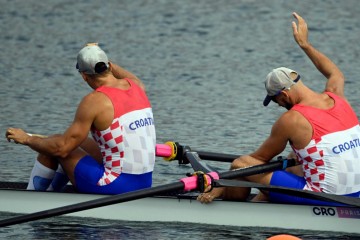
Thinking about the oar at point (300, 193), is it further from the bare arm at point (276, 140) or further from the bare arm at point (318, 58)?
the bare arm at point (318, 58)

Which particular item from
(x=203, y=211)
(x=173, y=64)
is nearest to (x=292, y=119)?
(x=203, y=211)

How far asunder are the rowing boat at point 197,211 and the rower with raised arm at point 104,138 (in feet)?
0.68

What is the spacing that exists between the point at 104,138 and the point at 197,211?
116 cm

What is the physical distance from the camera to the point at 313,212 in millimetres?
13602

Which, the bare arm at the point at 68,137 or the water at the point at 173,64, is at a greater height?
the water at the point at 173,64

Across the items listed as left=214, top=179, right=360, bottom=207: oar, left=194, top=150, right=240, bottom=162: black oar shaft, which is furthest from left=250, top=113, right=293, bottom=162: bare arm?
left=194, top=150, right=240, bottom=162: black oar shaft

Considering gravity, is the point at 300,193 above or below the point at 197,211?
above

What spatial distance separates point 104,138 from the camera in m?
13.8

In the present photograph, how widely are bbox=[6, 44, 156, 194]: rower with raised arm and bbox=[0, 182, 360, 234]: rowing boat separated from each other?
8.1 inches

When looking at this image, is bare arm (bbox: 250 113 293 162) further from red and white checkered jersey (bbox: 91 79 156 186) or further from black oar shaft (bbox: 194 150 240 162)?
red and white checkered jersey (bbox: 91 79 156 186)

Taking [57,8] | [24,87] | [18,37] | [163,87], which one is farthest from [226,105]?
[57,8]

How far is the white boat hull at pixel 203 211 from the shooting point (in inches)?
533

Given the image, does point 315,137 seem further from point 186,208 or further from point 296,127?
point 186,208

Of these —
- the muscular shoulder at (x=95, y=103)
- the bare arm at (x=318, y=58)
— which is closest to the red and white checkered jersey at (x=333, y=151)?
the bare arm at (x=318, y=58)
